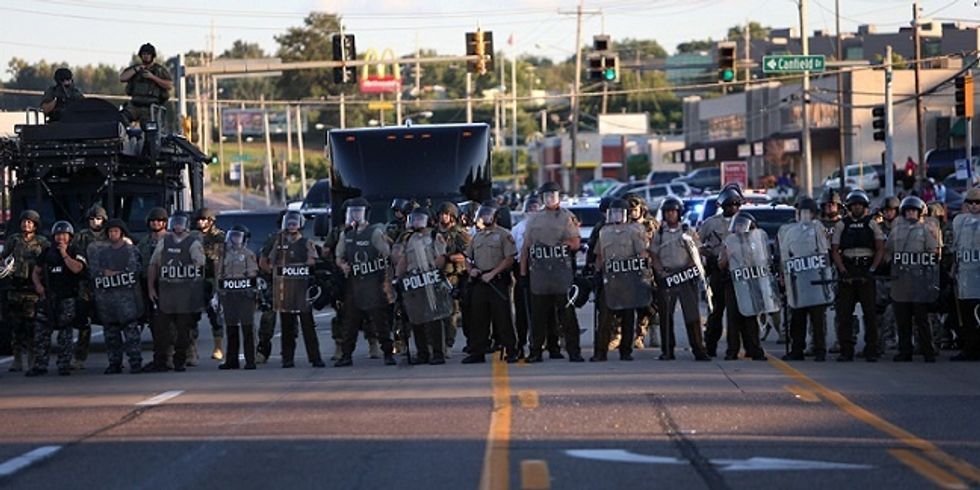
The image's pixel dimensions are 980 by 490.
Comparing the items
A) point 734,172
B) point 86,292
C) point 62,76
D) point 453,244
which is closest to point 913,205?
point 453,244

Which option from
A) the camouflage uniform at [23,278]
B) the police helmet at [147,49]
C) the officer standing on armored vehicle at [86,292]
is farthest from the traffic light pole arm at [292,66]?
the camouflage uniform at [23,278]

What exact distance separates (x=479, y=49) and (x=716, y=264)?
21.5 meters

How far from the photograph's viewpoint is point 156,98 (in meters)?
25.7

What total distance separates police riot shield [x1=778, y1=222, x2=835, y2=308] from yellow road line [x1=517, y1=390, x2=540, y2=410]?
4769 mm

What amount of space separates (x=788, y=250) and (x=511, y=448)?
8.52 metres

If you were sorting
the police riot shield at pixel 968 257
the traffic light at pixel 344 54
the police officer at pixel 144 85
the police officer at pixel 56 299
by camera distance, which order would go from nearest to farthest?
the police riot shield at pixel 968 257 < the police officer at pixel 56 299 < the police officer at pixel 144 85 < the traffic light at pixel 344 54

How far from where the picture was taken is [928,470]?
36.8ft

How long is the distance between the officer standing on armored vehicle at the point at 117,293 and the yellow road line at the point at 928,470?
10.9 m

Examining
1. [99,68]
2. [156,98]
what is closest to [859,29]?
[99,68]

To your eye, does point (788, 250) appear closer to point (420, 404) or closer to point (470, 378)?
point (470, 378)

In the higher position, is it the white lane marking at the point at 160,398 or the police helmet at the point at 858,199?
the police helmet at the point at 858,199

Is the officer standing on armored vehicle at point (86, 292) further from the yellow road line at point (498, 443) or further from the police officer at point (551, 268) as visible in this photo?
the yellow road line at point (498, 443)

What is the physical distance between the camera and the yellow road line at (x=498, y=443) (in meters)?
10.9

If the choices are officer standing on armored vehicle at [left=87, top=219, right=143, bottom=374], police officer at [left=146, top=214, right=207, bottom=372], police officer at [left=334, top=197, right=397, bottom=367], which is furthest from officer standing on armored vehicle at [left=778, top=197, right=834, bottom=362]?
officer standing on armored vehicle at [left=87, top=219, right=143, bottom=374]
